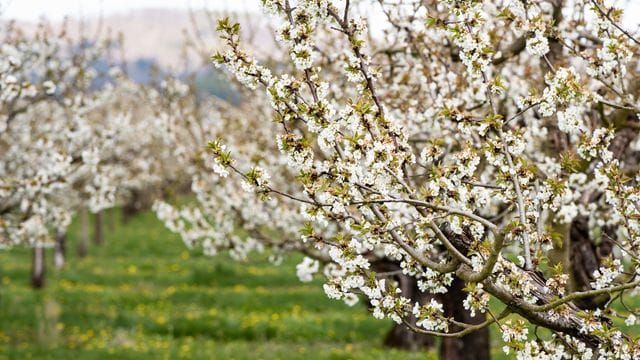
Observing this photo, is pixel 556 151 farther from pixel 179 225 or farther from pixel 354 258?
pixel 179 225

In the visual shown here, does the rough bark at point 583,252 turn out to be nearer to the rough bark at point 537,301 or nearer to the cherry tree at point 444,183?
the cherry tree at point 444,183

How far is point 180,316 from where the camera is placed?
18188mm

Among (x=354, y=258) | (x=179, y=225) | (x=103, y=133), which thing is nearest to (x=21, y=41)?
(x=103, y=133)

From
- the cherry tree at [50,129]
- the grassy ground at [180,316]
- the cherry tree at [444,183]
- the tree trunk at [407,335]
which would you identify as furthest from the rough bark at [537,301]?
the tree trunk at [407,335]

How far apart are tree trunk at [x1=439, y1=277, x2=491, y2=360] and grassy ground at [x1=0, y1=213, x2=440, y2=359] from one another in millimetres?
3086

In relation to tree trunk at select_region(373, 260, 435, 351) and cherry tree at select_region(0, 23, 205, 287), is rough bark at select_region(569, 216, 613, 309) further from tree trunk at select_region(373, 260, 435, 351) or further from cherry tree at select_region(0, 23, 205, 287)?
tree trunk at select_region(373, 260, 435, 351)

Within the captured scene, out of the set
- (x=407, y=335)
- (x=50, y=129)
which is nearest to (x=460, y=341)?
(x=407, y=335)

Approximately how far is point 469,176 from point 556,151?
392 cm

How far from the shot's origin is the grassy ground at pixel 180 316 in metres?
14.8

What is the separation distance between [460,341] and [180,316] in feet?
31.4

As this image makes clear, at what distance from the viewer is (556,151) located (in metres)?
8.30

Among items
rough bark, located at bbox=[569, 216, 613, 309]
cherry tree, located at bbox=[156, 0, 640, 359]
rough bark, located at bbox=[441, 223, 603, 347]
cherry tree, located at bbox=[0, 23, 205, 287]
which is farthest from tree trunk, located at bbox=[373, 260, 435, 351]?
rough bark, located at bbox=[441, 223, 603, 347]

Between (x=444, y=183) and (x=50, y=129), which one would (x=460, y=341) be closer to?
(x=444, y=183)

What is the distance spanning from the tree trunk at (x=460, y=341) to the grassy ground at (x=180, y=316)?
309 cm
